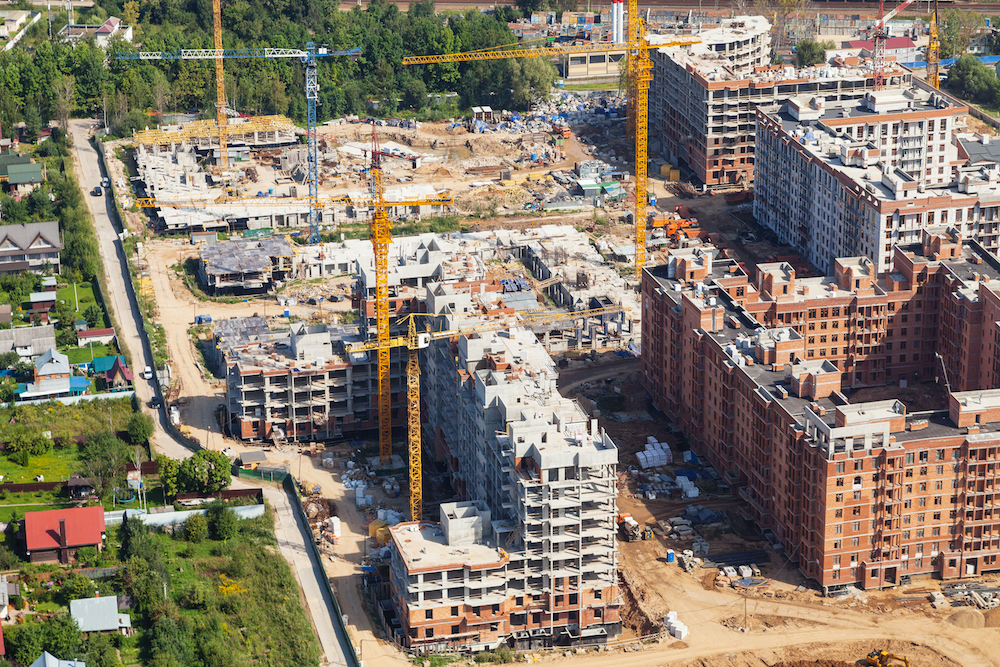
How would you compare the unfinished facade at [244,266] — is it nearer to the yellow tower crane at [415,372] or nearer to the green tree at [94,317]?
the green tree at [94,317]

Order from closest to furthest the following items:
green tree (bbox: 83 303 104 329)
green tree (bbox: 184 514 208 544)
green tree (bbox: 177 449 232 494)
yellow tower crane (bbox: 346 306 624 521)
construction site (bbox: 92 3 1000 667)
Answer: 1. construction site (bbox: 92 3 1000 667)
2. green tree (bbox: 184 514 208 544)
3. yellow tower crane (bbox: 346 306 624 521)
4. green tree (bbox: 177 449 232 494)
5. green tree (bbox: 83 303 104 329)

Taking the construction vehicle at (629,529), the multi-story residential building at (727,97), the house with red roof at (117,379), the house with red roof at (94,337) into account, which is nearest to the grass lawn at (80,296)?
the house with red roof at (94,337)

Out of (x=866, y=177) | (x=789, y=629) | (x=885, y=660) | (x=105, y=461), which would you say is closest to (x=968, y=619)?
(x=885, y=660)

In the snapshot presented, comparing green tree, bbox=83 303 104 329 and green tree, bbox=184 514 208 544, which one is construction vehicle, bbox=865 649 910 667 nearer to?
green tree, bbox=184 514 208 544

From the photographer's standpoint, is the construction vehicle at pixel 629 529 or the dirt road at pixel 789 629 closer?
the dirt road at pixel 789 629

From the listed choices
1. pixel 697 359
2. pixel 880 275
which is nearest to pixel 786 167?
pixel 880 275

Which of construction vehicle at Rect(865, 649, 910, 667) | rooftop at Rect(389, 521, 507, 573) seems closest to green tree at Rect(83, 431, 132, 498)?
rooftop at Rect(389, 521, 507, 573)
